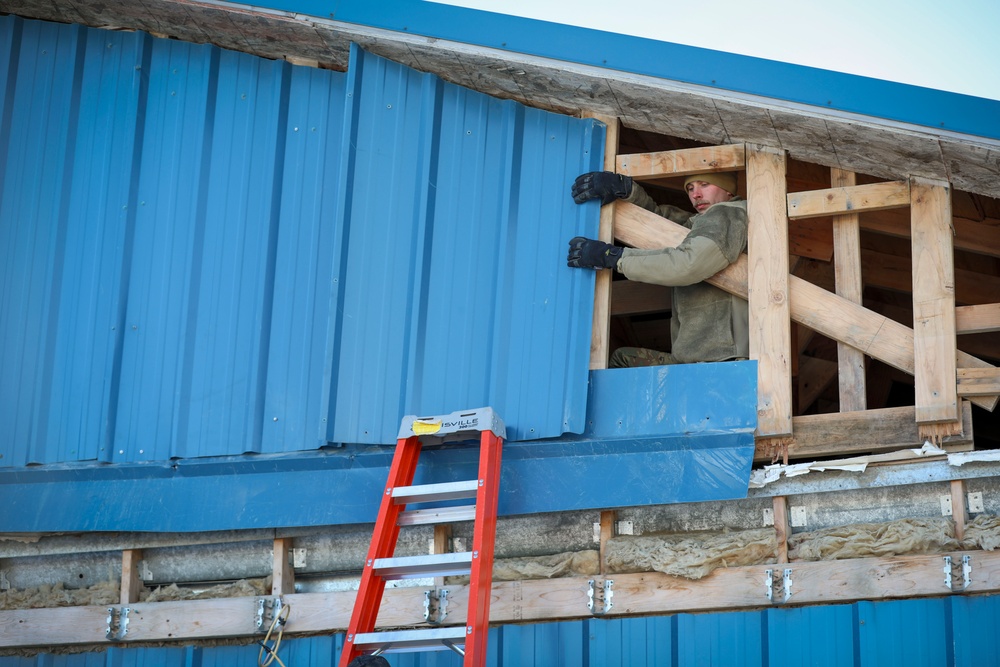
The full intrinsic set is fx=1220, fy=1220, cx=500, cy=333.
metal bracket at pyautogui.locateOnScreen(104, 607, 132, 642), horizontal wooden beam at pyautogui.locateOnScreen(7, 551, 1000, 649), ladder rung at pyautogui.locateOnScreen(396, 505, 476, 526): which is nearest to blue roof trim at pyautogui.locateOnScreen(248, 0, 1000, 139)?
horizontal wooden beam at pyautogui.locateOnScreen(7, 551, 1000, 649)

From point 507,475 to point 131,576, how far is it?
86.9 inches

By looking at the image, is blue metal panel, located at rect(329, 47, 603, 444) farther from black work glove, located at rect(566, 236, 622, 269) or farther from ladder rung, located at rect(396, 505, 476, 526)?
ladder rung, located at rect(396, 505, 476, 526)

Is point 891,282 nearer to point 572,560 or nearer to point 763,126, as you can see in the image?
point 763,126

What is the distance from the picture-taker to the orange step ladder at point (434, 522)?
17.9 feet

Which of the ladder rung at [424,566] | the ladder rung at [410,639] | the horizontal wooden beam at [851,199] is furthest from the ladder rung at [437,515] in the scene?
the horizontal wooden beam at [851,199]

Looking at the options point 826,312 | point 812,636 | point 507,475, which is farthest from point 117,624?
point 826,312

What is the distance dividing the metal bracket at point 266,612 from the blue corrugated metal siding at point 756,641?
10cm

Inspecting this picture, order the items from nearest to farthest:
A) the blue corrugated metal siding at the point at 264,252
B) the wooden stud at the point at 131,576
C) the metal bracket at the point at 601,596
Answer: the metal bracket at the point at 601,596, the blue corrugated metal siding at the point at 264,252, the wooden stud at the point at 131,576

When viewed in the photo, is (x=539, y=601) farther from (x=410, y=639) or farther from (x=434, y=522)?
(x=410, y=639)

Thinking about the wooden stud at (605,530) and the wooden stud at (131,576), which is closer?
the wooden stud at (605,530)

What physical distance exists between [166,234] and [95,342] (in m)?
0.74

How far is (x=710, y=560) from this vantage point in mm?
6047

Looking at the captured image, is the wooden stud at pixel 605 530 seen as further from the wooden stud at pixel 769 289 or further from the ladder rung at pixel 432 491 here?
the wooden stud at pixel 769 289

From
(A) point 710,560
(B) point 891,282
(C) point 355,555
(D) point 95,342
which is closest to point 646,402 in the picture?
(A) point 710,560
